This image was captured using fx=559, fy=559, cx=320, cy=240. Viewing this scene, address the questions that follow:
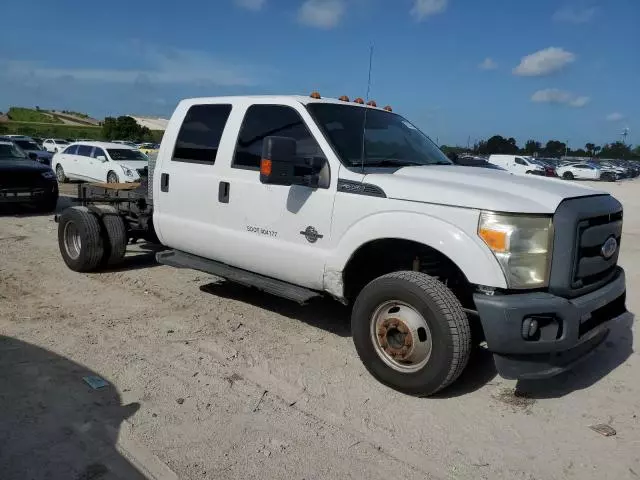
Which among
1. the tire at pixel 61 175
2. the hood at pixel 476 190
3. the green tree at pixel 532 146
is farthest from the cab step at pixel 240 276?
the green tree at pixel 532 146

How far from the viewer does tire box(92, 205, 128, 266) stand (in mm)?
6809

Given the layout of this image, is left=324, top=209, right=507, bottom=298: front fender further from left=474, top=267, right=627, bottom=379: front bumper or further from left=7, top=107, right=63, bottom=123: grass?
left=7, top=107, right=63, bottom=123: grass

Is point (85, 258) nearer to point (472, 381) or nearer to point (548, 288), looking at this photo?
point (472, 381)

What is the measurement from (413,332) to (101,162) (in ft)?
55.5

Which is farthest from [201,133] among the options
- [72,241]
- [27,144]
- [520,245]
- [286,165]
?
[27,144]

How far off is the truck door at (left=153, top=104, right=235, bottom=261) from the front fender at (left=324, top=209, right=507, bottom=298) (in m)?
1.44

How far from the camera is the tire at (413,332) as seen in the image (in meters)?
3.62

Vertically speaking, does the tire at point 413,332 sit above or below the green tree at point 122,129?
below

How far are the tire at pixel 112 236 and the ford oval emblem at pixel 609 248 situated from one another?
533 centimetres

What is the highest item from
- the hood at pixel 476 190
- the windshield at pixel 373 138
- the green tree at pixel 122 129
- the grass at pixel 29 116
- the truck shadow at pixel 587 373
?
the grass at pixel 29 116

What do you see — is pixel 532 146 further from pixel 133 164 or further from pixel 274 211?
pixel 274 211

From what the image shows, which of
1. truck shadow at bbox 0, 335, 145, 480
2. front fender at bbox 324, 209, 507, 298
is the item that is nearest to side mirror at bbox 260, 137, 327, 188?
front fender at bbox 324, 209, 507, 298

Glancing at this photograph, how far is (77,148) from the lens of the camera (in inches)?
783

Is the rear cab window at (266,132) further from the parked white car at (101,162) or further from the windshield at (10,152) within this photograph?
the parked white car at (101,162)
